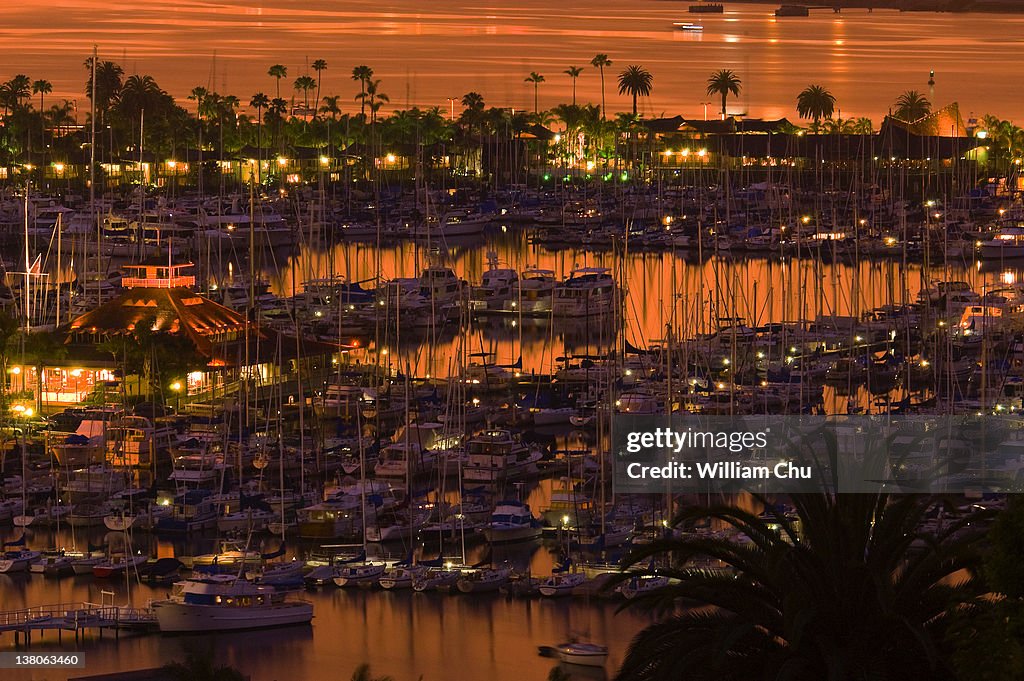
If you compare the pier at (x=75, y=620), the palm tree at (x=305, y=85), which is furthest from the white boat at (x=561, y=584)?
the palm tree at (x=305, y=85)

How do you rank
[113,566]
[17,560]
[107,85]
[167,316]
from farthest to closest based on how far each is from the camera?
[107,85], [167,316], [17,560], [113,566]

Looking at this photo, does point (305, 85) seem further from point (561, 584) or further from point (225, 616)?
point (225, 616)

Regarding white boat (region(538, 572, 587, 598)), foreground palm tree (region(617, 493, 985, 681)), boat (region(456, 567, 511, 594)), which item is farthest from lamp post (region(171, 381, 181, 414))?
foreground palm tree (region(617, 493, 985, 681))

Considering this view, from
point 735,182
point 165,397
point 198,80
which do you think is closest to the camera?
point 165,397

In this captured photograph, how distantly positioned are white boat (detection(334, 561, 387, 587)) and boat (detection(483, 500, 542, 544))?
264 centimetres

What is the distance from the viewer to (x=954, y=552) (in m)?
17.2

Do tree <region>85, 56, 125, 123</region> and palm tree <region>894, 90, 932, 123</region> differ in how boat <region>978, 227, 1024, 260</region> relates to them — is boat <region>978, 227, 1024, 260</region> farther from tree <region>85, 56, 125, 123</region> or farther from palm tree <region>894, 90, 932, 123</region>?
tree <region>85, 56, 125, 123</region>

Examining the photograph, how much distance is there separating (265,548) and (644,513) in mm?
6181

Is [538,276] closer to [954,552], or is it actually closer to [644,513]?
[644,513]

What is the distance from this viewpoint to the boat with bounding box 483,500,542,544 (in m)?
35.8

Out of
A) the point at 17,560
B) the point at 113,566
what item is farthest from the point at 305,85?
the point at 113,566

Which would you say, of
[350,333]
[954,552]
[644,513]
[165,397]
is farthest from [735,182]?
[954,552]

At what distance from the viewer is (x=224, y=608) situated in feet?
104

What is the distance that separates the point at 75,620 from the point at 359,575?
4600 mm
